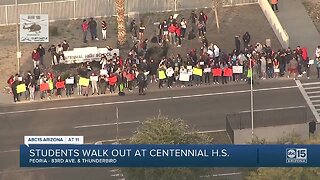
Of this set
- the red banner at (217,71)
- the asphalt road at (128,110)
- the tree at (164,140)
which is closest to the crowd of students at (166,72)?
the red banner at (217,71)

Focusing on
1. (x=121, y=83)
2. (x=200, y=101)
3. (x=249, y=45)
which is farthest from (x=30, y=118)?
(x=249, y=45)

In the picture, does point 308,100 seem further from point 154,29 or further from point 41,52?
point 41,52

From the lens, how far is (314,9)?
48.0 m

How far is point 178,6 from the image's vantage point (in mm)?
48375

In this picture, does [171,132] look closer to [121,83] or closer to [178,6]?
[121,83]

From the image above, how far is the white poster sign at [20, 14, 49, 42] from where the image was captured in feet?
141

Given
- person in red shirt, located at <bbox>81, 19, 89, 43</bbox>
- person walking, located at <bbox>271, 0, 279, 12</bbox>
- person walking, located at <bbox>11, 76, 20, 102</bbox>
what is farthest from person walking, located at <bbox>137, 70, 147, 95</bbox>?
person walking, located at <bbox>271, 0, 279, 12</bbox>

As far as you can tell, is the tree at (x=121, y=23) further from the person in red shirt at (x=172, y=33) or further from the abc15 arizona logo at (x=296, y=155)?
the abc15 arizona logo at (x=296, y=155)

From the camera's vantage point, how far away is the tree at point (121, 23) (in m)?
43.6

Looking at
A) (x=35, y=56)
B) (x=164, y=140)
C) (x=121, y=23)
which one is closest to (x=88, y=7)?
(x=121, y=23)

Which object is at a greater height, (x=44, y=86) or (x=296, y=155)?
(x=296, y=155)

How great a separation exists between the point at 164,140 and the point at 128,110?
34.3 ft

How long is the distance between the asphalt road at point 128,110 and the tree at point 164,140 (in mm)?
7545

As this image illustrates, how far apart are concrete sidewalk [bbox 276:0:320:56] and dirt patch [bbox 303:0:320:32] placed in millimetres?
196
